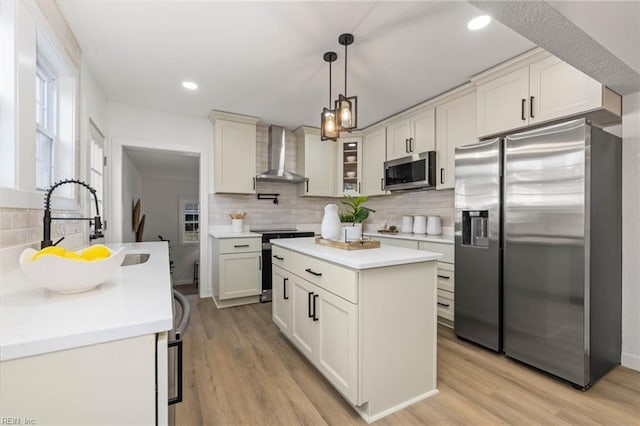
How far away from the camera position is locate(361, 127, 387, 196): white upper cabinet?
402 cm

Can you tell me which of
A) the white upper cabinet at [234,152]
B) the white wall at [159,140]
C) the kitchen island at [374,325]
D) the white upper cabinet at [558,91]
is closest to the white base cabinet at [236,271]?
the white wall at [159,140]

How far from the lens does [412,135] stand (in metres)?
3.54

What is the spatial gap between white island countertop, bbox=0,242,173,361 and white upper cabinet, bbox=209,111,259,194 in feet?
9.42

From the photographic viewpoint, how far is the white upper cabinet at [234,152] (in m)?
3.70

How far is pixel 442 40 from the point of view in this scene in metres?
2.12

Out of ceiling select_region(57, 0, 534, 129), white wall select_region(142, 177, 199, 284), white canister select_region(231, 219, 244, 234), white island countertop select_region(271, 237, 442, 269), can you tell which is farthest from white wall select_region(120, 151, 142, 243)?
white island countertop select_region(271, 237, 442, 269)

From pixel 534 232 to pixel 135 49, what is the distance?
3339mm

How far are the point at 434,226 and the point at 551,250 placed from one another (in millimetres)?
1534

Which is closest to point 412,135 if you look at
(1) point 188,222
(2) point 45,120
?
(2) point 45,120

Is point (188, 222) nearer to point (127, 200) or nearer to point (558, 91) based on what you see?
point (127, 200)

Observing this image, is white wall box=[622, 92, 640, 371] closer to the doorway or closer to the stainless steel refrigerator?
the stainless steel refrigerator

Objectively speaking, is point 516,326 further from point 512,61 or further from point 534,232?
point 512,61

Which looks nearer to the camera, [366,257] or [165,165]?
[366,257]

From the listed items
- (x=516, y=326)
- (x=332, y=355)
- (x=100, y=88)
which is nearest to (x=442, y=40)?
(x=516, y=326)
